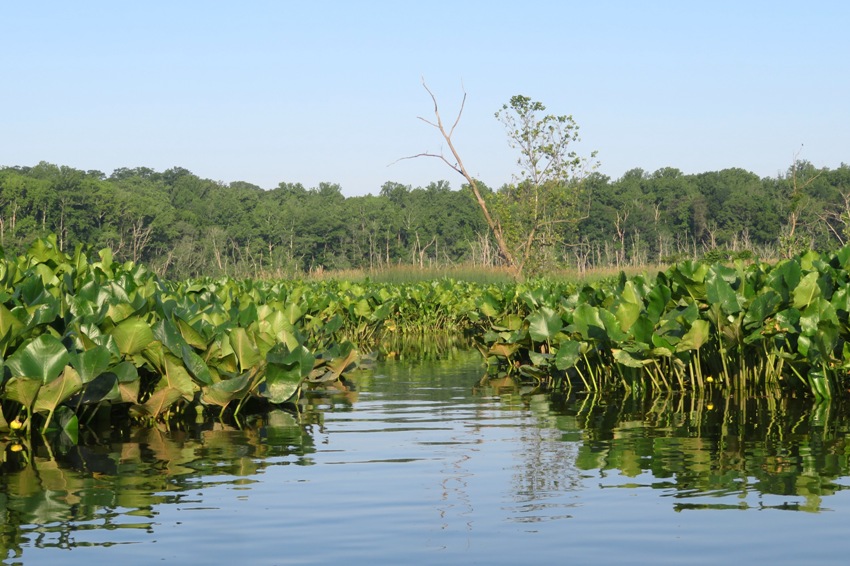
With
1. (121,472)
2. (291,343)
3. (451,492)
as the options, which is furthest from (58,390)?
(451,492)

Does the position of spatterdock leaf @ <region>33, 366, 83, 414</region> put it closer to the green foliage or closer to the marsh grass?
the green foliage

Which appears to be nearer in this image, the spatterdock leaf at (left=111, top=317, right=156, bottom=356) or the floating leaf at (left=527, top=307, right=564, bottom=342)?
the spatterdock leaf at (left=111, top=317, right=156, bottom=356)

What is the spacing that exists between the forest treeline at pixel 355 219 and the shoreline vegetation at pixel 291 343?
48.9 m

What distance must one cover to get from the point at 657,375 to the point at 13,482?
189 inches

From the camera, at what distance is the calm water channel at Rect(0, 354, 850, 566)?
320 cm

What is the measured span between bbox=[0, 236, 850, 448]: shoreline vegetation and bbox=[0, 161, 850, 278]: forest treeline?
4887cm

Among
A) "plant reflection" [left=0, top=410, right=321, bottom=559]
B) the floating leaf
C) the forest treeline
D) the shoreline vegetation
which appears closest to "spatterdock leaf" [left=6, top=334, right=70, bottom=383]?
the shoreline vegetation

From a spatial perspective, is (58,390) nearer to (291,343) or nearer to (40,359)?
(40,359)

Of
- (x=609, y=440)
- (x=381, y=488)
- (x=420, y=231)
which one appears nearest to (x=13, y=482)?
(x=381, y=488)

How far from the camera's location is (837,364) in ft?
21.2

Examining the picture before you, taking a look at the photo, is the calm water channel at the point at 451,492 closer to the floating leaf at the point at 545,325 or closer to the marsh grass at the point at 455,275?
the floating leaf at the point at 545,325

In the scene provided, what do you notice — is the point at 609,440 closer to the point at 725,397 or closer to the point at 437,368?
the point at 725,397

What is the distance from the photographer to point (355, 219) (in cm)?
7581

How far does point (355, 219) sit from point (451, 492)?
7217cm
